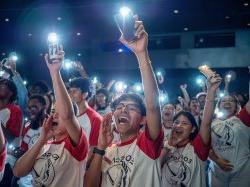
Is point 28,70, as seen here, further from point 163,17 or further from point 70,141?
point 70,141

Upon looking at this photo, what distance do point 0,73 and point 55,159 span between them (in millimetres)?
3772

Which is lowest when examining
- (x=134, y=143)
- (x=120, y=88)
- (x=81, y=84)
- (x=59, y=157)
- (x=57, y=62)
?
(x=59, y=157)

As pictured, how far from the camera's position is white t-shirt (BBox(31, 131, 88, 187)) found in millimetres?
2854

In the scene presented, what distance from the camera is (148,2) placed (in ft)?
39.0

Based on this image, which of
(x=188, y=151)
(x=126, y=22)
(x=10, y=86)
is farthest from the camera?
(x=10, y=86)

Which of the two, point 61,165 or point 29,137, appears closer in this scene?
point 61,165

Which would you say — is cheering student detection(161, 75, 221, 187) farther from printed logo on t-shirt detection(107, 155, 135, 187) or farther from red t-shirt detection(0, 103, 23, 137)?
red t-shirt detection(0, 103, 23, 137)

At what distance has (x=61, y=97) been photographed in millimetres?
2730

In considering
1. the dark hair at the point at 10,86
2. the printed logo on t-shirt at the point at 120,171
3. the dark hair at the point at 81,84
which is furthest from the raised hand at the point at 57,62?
the dark hair at the point at 10,86

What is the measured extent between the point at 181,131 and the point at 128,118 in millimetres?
1060

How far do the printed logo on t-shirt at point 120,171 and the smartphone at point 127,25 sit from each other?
86 cm

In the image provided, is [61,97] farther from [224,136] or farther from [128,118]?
[224,136]

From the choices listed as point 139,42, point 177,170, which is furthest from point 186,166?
point 139,42

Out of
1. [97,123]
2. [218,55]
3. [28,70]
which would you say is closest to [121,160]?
[97,123]
